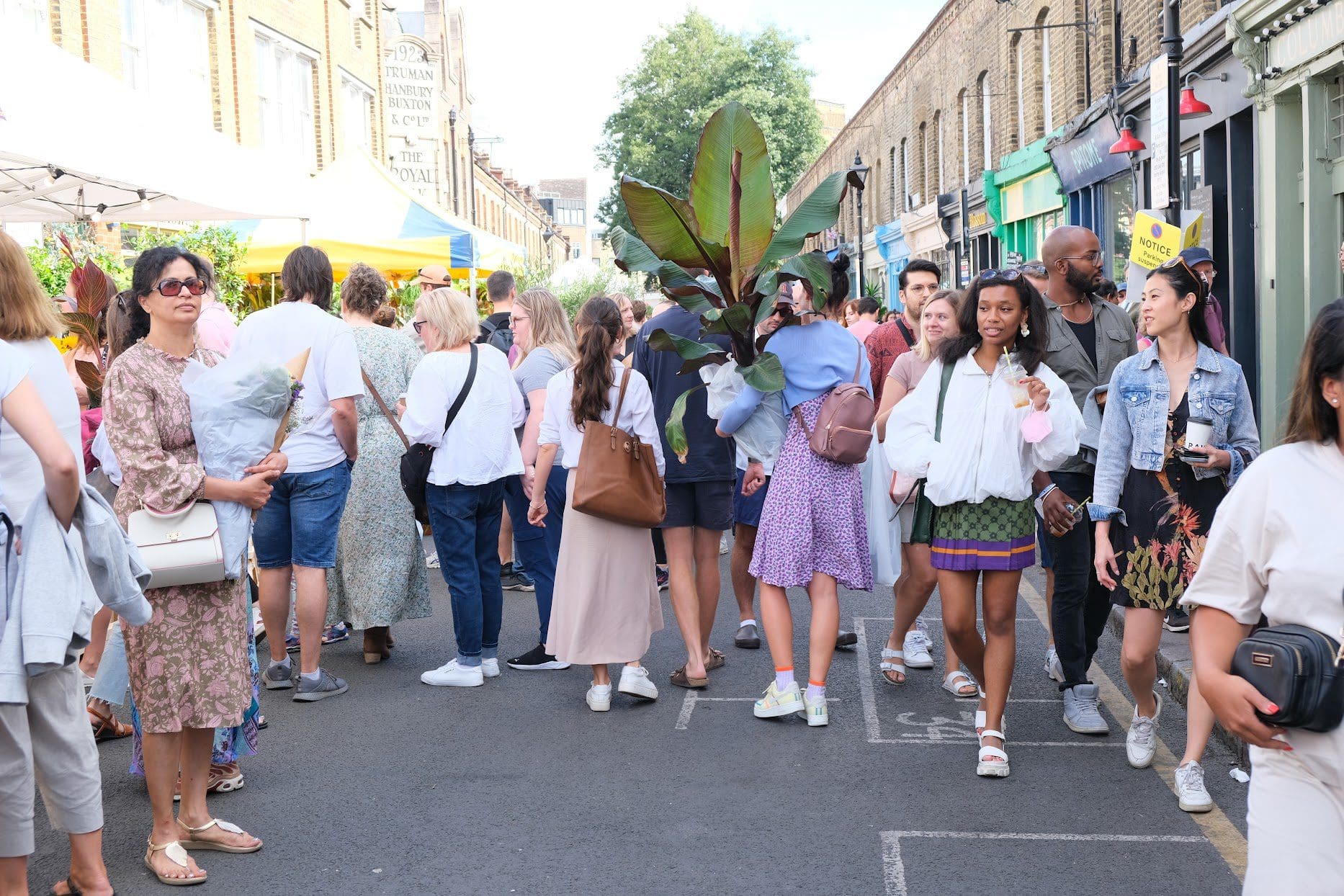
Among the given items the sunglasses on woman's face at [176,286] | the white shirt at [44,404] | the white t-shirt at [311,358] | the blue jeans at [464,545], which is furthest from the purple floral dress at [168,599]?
the blue jeans at [464,545]

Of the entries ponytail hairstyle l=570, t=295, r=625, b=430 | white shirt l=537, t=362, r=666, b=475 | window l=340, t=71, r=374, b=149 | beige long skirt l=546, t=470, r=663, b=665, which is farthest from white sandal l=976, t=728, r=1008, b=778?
window l=340, t=71, r=374, b=149

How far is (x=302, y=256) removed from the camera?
20.7 feet

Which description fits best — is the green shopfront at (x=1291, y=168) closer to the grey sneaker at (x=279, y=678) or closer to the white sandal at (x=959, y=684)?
the white sandal at (x=959, y=684)

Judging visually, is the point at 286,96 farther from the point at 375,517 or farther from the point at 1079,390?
the point at 1079,390

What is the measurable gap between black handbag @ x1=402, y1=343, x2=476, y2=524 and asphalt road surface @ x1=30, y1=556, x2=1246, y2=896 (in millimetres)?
1047

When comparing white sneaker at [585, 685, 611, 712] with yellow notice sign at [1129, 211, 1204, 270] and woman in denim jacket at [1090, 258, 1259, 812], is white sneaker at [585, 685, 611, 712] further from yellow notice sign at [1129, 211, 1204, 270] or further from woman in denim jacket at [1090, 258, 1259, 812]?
yellow notice sign at [1129, 211, 1204, 270]

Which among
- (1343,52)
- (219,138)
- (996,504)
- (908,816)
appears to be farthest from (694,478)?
(1343,52)

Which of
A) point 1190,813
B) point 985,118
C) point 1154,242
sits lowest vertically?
point 1190,813

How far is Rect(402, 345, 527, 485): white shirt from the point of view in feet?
21.8

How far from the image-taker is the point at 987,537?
5.09 meters

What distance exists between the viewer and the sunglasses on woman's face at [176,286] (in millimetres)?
4312

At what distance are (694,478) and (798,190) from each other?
52880 millimetres

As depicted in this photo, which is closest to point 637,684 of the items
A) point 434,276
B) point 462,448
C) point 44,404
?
point 462,448

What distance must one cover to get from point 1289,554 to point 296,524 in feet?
16.0
